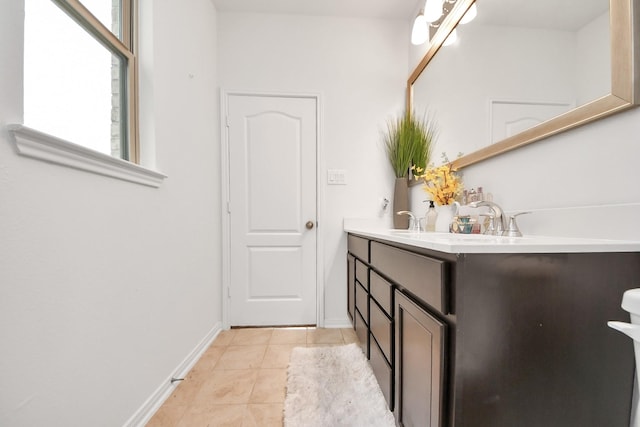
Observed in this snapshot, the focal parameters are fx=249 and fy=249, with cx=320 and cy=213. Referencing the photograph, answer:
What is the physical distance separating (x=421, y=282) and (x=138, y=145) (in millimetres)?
1416

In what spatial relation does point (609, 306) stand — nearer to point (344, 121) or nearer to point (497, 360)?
point (497, 360)

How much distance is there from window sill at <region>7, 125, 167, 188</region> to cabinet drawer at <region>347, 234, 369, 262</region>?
1.18 metres

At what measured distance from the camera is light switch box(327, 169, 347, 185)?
213 centimetres

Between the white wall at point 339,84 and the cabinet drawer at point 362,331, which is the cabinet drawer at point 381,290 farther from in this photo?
the white wall at point 339,84

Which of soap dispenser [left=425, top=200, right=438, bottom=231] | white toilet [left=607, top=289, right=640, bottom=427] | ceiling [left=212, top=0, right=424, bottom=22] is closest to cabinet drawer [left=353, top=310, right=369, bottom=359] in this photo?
soap dispenser [left=425, top=200, right=438, bottom=231]

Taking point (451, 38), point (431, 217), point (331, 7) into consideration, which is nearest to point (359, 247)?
point (431, 217)

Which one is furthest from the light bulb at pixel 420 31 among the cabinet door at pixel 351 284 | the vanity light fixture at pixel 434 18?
the cabinet door at pixel 351 284

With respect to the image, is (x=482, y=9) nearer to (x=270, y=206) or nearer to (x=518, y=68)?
(x=518, y=68)

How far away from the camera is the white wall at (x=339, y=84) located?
209 centimetres

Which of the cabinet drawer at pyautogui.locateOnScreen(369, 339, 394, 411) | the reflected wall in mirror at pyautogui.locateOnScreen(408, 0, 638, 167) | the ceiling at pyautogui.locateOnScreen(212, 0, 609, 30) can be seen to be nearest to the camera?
the reflected wall in mirror at pyautogui.locateOnScreen(408, 0, 638, 167)

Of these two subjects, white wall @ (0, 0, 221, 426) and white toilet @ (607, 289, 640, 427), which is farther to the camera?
white wall @ (0, 0, 221, 426)

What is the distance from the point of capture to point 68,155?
77cm

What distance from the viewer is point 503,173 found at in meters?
1.14

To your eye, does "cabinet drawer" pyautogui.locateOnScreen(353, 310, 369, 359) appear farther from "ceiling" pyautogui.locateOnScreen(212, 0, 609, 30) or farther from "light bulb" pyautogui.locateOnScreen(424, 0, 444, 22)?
"light bulb" pyautogui.locateOnScreen(424, 0, 444, 22)
